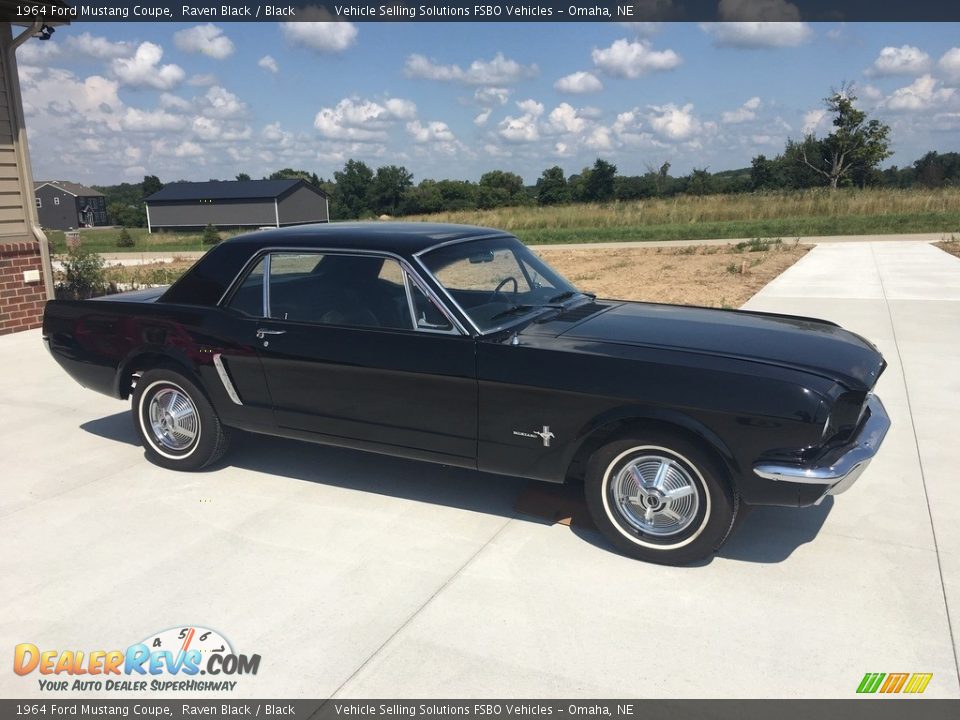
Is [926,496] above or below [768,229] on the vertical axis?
below

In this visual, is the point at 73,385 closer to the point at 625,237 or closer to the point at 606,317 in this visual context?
the point at 606,317

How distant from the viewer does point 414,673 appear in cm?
273

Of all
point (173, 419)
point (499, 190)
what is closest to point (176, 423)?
point (173, 419)

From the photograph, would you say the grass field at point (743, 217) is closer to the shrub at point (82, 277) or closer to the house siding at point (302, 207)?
the shrub at point (82, 277)

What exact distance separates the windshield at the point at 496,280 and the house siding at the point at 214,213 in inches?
2156

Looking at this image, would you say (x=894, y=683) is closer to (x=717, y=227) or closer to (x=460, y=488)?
(x=460, y=488)

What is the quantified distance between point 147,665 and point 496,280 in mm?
2672

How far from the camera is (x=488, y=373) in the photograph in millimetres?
3650

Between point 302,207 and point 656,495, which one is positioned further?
point 302,207

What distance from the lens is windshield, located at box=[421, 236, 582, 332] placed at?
402 centimetres

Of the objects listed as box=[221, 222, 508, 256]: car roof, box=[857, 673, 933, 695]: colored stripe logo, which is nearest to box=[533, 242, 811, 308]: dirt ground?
box=[221, 222, 508, 256]: car roof
